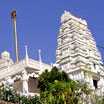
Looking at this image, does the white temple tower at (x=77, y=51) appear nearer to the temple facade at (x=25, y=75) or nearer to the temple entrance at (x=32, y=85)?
the temple facade at (x=25, y=75)

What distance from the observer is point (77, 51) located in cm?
5766

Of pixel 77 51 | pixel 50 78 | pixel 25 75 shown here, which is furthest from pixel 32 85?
pixel 77 51

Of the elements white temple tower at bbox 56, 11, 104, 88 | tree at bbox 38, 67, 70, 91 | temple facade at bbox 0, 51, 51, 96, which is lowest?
tree at bbox 38, 67, 70, 91

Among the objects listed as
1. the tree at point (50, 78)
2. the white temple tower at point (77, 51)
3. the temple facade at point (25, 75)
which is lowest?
the tree at point (50, 78)

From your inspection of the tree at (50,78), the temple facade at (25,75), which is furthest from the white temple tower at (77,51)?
the tree at (50,78)

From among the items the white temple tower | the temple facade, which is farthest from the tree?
the white temple tower

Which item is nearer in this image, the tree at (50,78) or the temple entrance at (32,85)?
the tree at (50,78)

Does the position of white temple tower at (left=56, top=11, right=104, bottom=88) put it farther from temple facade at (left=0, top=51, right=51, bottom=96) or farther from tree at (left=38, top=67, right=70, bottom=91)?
tree at (left=38, top=67, right=70, bottom=91)

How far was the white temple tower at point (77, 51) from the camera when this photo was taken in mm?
53125

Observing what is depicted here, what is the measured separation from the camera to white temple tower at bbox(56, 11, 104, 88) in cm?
5312

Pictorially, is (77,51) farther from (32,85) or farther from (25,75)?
(25,75)

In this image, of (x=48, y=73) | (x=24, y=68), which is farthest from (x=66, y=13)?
(x=48, y=73)

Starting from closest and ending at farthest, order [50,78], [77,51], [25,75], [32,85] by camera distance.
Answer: [50,78] → [25,75] → [32,85] → [77,51]

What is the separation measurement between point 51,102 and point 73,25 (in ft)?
110
